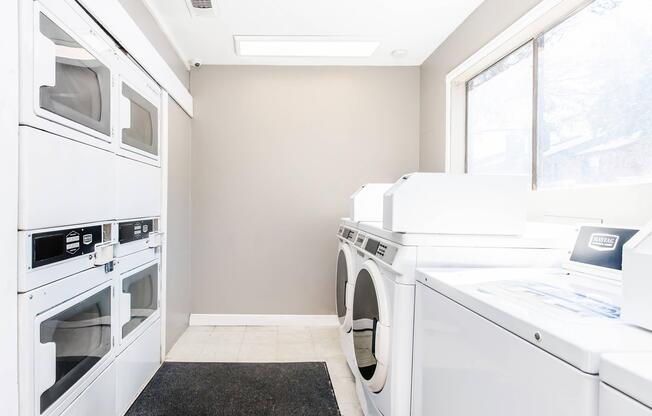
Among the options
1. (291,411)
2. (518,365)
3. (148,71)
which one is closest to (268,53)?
(148,71)

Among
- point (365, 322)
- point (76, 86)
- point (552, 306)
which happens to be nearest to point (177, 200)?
point (76, 86)

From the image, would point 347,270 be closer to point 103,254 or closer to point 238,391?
point 238,391

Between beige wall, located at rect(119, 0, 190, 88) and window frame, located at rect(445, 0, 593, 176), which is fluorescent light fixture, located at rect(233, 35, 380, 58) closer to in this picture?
beige wall, located at rect(119, 0, 190, 88)

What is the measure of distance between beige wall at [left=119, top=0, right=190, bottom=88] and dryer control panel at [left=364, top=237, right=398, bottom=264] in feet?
5.94

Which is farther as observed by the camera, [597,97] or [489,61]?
[489,61]

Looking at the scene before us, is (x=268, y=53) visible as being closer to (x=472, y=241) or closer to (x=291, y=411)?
(x=472, y=241)

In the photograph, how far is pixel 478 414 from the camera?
0.80 meters

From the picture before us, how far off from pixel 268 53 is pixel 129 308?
2.25 meters

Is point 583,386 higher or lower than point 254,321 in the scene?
higher

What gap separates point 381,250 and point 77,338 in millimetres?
1303

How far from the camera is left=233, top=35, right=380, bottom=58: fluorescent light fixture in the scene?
265 centimetres

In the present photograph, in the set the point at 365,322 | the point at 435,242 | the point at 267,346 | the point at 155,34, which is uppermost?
the point at 155,34

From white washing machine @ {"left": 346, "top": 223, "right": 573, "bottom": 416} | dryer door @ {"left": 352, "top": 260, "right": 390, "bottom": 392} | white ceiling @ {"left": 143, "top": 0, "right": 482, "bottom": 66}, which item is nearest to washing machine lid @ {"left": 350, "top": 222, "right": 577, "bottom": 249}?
white washing machine @ {"left": 346, "top": 223, "right": 573, "bottom": 416}

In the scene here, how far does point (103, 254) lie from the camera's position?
1.55m
